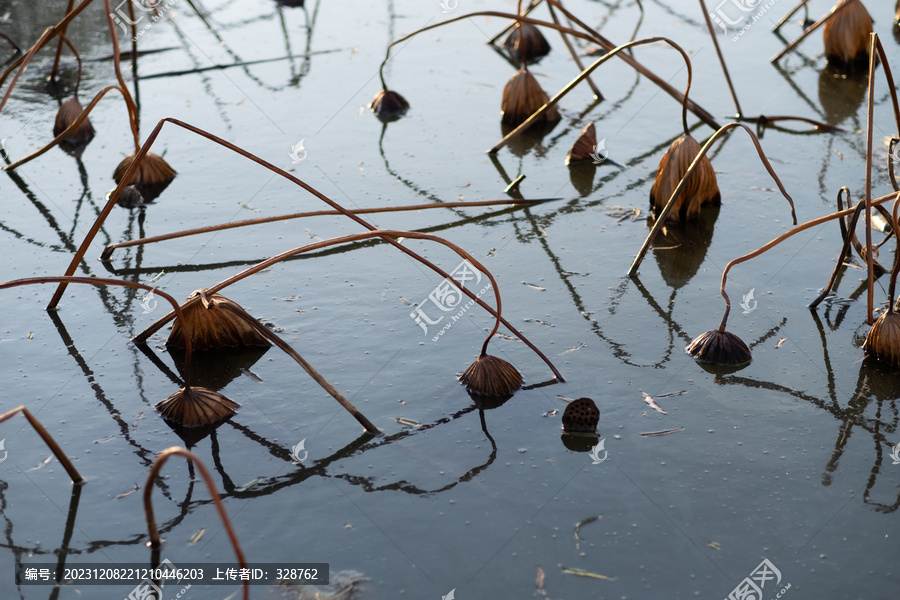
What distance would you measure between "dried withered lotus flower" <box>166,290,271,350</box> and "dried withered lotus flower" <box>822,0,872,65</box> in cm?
513

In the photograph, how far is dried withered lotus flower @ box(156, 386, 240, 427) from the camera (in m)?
3.09

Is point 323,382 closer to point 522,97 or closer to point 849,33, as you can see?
point 522,97

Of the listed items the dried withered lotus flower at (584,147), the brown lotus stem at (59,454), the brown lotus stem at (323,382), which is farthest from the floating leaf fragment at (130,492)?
the dried withered lotus flower at (584,147)

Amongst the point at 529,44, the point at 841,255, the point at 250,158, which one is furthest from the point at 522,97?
the point at 841,255

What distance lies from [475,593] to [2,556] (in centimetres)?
141

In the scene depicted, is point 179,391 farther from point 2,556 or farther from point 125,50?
point 125,50

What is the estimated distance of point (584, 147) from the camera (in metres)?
5.25

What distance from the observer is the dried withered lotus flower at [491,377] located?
127 inches

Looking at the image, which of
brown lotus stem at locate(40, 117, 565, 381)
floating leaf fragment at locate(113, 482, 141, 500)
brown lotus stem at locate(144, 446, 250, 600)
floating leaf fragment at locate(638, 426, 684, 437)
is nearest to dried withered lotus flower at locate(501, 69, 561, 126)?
brown lotus stem at locate(40, 117, 565, 381)

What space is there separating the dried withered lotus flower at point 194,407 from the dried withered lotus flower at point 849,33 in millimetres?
5523

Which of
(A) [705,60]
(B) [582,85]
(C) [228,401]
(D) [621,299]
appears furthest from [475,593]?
(A) [705,60]

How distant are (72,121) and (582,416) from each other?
4.27 metres

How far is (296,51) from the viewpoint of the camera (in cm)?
711

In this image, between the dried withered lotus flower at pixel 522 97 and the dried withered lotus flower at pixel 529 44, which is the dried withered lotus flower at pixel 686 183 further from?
the dried withered lotus flower at pixel 529 44
